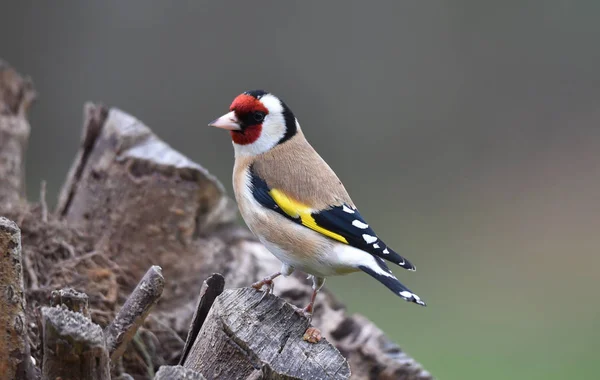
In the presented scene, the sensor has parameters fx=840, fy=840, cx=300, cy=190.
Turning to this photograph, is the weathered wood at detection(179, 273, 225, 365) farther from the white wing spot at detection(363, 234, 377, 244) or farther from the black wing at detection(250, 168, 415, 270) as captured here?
the white wing spot at detection(363, 234, 377, 244)

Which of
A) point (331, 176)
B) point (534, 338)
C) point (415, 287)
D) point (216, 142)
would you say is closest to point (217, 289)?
point (331, 176)

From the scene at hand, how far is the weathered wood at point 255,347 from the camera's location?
2658mm

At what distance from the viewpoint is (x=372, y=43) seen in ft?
36.4

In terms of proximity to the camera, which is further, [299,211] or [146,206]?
[146,206]

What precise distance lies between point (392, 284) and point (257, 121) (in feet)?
3.11

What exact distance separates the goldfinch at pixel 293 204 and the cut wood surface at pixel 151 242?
712 millimetres

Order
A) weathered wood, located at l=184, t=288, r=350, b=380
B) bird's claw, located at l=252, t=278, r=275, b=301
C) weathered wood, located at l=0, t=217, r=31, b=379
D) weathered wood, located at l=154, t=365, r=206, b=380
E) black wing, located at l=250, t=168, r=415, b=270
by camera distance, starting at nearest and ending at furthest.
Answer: weathered wood, located at l=154, t=365, r=206, b=380 < weathered wood, located at l=0, t=217, r=31, b=379 < weathered wood, located at l=184, t=288, r=350, b=380 < bird's claw, located at l=252, t=278, r=275, b=301 < black wing, located at l=250, t=168, r=415, b=270

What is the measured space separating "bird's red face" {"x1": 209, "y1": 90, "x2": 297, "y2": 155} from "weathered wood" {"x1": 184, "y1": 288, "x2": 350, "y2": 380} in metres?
0.83

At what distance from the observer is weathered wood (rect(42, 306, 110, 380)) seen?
226 centimetres

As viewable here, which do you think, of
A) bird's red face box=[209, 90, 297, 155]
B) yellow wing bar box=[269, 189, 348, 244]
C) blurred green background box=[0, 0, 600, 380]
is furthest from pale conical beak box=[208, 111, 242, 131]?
blurred green background box=[0, 0, 600, 380]

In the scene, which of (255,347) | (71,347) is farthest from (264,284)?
(71,347)

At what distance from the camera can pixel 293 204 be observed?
3289 mm

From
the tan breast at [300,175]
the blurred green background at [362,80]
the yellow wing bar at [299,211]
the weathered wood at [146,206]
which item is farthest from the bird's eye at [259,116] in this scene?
the blurred green background at [362,80]

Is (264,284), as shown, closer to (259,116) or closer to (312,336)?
(312,336)
